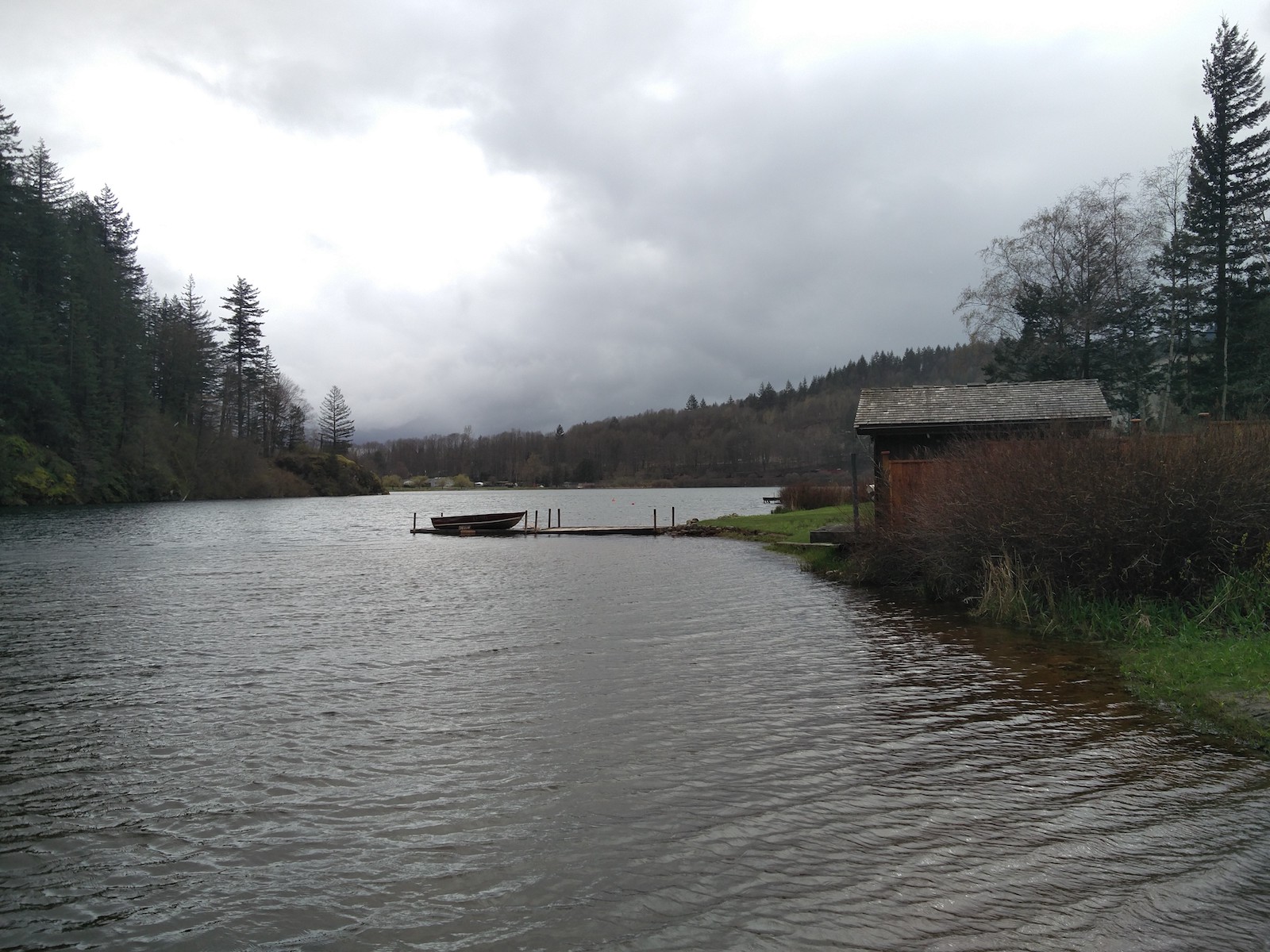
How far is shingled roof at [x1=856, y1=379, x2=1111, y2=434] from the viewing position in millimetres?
20281

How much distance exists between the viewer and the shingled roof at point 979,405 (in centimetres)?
2028

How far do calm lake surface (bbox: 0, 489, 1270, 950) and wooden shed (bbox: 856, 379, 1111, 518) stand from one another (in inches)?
207

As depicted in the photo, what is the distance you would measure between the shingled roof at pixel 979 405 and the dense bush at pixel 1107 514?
5.05 m

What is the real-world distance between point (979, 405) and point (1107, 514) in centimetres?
928

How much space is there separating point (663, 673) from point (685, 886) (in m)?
6.22

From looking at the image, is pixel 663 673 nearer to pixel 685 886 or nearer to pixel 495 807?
pixel 495 807

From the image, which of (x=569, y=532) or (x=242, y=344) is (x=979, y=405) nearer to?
(x=569, y=532)

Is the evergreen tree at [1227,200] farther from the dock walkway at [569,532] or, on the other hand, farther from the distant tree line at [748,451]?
the distant tree line at [748,451]

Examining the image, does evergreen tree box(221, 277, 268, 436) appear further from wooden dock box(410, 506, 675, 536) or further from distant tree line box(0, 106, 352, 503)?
wooden dock box(410, 506, 675, 536)

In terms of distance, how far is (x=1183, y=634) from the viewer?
10.8 m

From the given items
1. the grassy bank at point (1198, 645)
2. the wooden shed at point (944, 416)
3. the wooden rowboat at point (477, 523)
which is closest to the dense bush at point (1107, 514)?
the grassy bank at point (1198, 645)

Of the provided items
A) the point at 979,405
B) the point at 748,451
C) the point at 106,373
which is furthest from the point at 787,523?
the point at 748,451

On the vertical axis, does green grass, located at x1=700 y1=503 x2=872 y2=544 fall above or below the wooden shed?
below

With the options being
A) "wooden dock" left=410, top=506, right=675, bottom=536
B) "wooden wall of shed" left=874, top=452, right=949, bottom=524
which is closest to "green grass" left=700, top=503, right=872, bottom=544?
"wooden dock" left=410, top=506, right=675, bottom=536
